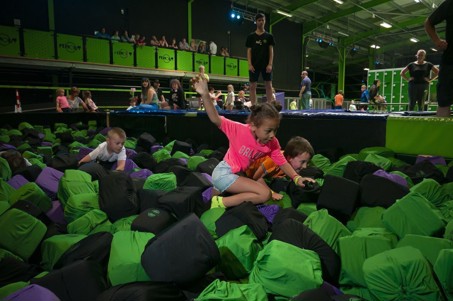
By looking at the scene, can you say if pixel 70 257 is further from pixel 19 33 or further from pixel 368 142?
pixel 19 33

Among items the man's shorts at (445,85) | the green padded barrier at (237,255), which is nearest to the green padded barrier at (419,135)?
the man's shorts at (445,85)

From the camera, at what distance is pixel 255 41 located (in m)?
5.08

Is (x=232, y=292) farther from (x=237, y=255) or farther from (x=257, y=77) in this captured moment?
(x=257, y=77)

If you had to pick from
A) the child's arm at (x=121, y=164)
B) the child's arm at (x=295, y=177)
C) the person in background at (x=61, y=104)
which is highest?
the person in background at (x=61, y=104)

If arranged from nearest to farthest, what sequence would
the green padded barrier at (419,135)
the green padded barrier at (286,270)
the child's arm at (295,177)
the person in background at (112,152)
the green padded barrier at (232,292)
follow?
1. the green padded barrier at (232,292)
2. the green padded barrier at (286,270)
3. the child's arm at (295,177)
4. the green padded barrier at (419,135)
5. the person in background at (112,152)

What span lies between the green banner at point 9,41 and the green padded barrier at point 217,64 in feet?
23.6

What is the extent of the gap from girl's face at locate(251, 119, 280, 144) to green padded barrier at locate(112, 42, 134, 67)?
10.4m

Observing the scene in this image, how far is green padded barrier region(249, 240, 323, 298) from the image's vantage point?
1314 mm

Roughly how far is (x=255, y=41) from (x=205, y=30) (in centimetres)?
1156

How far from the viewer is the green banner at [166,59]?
41.4 feet

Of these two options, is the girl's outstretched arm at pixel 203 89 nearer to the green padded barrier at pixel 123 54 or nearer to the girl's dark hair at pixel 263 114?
the girl's dark hair at pixel 263 114

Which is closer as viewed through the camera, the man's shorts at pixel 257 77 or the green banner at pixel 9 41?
the man's shorts at pixel 257 77

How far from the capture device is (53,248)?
1.74 meters

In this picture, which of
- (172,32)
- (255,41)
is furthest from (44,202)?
(172,32)
